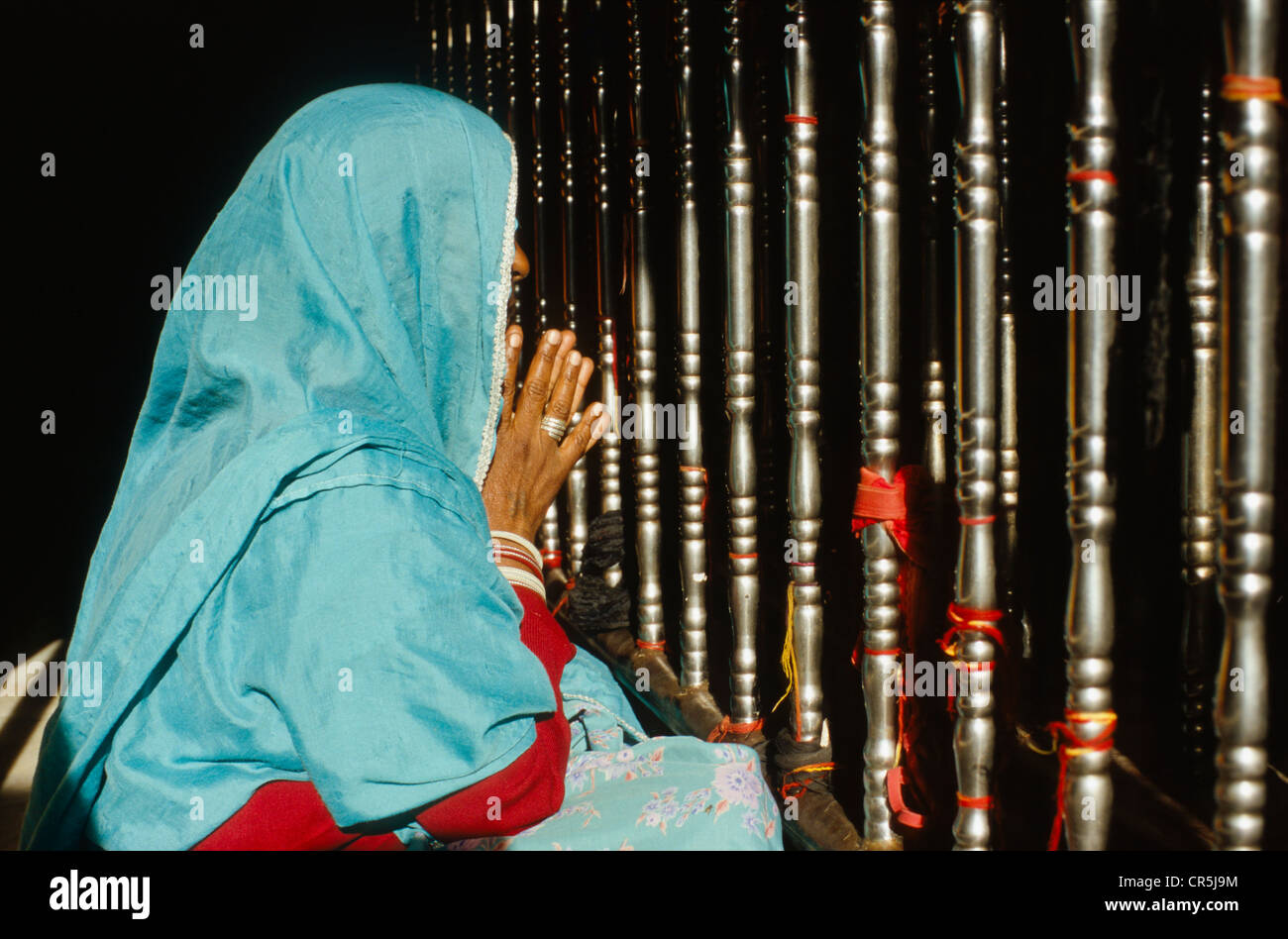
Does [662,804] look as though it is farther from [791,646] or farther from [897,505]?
[897,505]

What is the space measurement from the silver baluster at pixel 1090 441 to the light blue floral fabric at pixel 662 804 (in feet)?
1.87

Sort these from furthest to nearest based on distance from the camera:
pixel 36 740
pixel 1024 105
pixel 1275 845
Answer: pixel 36 740 < pixel 1024 105 < pixel 1275 845

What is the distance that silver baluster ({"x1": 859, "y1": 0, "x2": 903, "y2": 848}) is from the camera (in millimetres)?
1282

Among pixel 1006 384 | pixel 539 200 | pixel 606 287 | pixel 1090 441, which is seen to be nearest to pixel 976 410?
pixel 1090 441

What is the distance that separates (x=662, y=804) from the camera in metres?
1.54

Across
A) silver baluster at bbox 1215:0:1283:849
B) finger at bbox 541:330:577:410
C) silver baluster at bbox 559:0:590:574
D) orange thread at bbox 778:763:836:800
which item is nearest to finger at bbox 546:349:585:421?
finger at bbox 541:330:577:410

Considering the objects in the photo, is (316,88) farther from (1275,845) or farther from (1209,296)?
(1275,845)

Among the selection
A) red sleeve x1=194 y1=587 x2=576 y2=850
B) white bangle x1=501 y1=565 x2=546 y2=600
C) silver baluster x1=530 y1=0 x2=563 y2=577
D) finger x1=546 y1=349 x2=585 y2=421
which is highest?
silver baluster x1=530 y1=0 x2=563 y2=577

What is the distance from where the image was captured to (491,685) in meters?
1.30

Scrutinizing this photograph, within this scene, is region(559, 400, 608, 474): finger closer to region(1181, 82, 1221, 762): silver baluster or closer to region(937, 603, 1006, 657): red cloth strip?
region(937, 603, 1006, 657): red cloth strip

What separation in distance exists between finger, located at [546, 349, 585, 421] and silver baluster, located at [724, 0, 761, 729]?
27 centimetres

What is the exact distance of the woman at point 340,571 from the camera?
1234 millimetres
